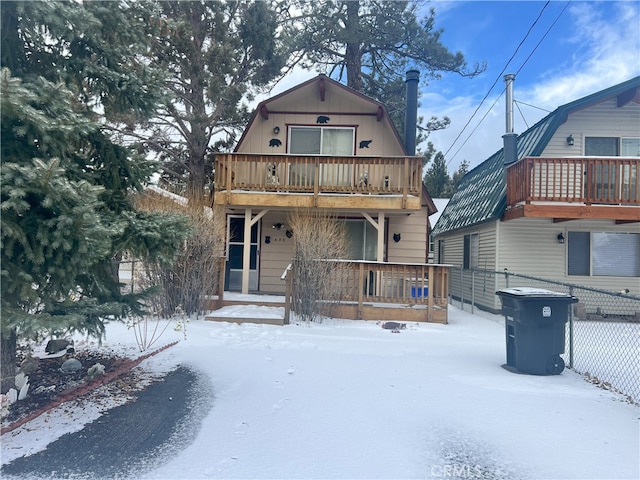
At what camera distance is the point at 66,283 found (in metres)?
3.52

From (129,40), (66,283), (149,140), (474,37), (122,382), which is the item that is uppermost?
(474,37)

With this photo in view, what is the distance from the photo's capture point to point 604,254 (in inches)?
422

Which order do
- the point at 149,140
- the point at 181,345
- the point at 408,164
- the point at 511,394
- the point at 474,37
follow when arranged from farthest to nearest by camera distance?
the point at 474,37
the point at 149,140
the point at 408,164
the point at 181,345
the point at 511,394

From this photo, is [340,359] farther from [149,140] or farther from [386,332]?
[149,140]

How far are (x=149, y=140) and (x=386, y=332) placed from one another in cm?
Result: 1093

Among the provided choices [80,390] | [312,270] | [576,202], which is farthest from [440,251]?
[80,390]

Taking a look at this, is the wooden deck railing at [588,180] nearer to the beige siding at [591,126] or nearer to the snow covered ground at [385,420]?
the beige siding at [591,126]

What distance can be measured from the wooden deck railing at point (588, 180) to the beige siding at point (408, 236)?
9.91ft

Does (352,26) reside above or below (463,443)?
above

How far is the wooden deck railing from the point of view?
944 centimetres

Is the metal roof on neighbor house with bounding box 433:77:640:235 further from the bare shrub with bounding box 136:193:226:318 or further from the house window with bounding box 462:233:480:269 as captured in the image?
the bare shrub with bounding box 136:193:226:318

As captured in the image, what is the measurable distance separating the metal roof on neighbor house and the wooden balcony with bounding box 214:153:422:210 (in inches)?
113

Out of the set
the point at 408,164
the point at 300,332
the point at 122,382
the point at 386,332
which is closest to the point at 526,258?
the point at 408,164

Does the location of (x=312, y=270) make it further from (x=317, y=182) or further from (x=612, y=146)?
(x=612, y=146)
